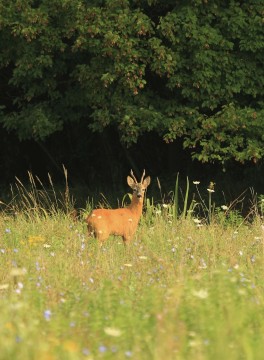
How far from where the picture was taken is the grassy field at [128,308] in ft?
12.4

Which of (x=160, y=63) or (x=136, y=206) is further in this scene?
(x=160, y=63)

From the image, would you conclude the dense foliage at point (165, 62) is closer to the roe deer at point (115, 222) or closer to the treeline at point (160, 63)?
the treeline at point (160, 63)

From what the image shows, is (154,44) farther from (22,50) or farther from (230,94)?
(22,50)

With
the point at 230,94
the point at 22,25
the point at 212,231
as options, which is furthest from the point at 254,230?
the point at 22,25

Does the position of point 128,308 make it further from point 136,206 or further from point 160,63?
point 160,63

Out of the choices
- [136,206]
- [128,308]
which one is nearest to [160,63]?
[136,206]

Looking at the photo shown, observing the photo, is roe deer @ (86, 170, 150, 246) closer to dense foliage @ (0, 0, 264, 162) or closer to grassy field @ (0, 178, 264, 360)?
grassy field @ (0, 178, 264, 360)

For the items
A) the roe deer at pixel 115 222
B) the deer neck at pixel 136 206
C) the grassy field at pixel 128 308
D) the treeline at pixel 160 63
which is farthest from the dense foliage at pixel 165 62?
the grassy field at pixel 128 308

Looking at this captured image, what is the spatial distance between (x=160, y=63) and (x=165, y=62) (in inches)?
3.7

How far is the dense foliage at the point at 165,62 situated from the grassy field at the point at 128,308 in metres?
6.41

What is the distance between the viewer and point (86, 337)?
13.7 feet

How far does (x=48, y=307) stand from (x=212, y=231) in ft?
13.1

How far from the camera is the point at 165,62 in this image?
1376cm

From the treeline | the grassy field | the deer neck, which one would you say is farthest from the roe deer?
the treeline
